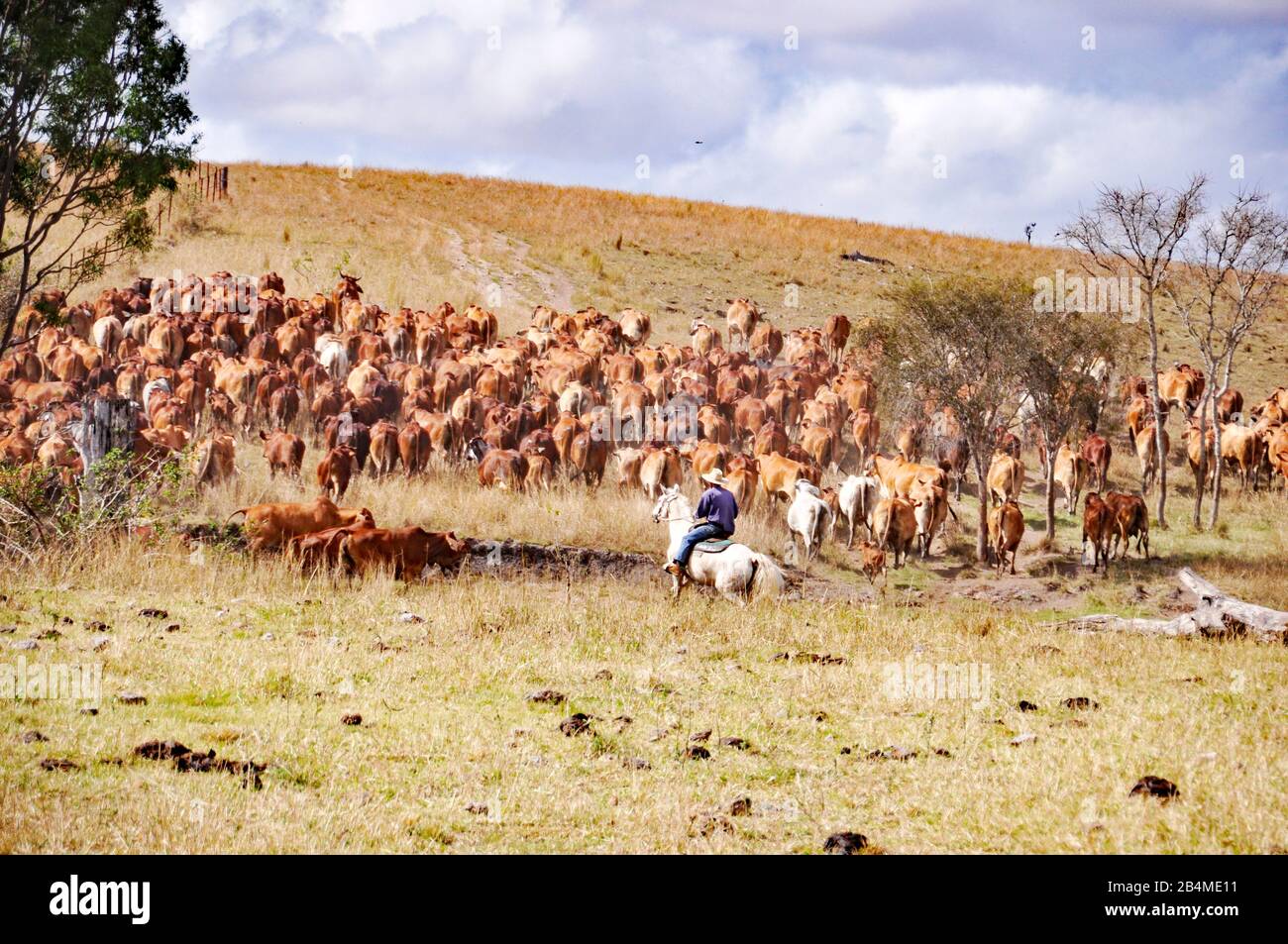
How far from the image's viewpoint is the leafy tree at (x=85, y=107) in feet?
53.0

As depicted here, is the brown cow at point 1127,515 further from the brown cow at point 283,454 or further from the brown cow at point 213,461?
the brown cow at point 213,461

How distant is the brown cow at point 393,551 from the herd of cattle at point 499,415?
2cm

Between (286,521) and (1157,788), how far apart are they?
1138 centimetres

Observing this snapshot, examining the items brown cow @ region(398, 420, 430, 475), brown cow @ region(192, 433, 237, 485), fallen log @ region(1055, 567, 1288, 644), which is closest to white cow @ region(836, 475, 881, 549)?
fallen log @ region(1055, 567, 1288, 644)

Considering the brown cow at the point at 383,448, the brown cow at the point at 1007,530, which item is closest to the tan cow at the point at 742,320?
the brown cow at the point at 383,448

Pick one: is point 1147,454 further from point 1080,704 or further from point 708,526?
point 1080,704

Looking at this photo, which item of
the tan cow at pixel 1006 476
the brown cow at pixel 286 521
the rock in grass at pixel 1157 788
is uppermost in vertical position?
the tan cow at pixel 1006 476

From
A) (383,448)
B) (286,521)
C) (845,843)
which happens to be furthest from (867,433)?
(845,843)

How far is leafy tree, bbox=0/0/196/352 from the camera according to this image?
53.0 ft

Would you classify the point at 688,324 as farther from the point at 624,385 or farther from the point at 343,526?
the point at 343,526

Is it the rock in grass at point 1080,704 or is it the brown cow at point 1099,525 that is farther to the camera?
the brown cow at point 1099,525

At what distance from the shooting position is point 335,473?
19.7m

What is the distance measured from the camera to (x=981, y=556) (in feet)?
67.1

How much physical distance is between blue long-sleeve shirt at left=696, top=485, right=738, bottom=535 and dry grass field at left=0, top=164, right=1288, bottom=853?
1.03 meters
